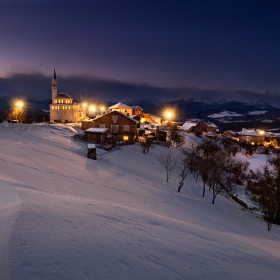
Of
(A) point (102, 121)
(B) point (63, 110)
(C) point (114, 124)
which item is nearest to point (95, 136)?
(C) point (114, 124)

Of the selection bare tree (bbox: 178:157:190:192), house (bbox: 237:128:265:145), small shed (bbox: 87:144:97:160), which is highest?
house (bbox: 237:128:265:145)

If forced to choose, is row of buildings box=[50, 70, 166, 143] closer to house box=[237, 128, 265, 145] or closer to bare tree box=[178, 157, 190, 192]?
bare tree box=[178, 157, 190, 192]

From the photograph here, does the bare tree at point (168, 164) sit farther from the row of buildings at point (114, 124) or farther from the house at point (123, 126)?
the row of buildings at point (114, 124)

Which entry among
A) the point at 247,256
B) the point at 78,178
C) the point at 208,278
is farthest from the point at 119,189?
the point at 208,278

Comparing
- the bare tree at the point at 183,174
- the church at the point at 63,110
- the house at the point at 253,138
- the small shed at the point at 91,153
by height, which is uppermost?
the church at the point at 63,110

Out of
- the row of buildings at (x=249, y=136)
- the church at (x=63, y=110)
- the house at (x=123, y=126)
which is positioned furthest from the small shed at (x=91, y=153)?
the row of buildings at (x=249, y=136)

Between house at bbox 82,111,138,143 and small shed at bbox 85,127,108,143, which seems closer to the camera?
small shed at bbox 85,127,108,143

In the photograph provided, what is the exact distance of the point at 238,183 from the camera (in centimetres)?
4169

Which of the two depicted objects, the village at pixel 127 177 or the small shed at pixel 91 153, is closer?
the village at pixel 127 177

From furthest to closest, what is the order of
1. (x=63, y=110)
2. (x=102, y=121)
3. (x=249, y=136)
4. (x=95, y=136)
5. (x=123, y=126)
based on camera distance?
1. (x=249, y=136)
2. (x=63, y=110)
3. (x=102, y=121)
4. (x=123, y=126)
5. (x=95, y=136)

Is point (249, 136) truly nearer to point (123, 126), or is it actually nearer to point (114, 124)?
point (123, 126)

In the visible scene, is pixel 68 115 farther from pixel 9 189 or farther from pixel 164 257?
pixel 164 257

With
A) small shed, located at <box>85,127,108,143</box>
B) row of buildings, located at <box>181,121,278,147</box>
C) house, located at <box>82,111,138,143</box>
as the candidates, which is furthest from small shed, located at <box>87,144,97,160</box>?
row of buildings, located at <box>181,121,278,147</box>

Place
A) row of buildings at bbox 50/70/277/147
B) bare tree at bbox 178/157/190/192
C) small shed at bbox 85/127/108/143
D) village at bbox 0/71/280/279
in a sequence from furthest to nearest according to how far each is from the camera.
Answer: row of buildings at bbox 50/70/277/147
small shed at bbox 85/127/108/143
bare tree at bbox 178/157/190/192
village at bbox 0/71/280/279
